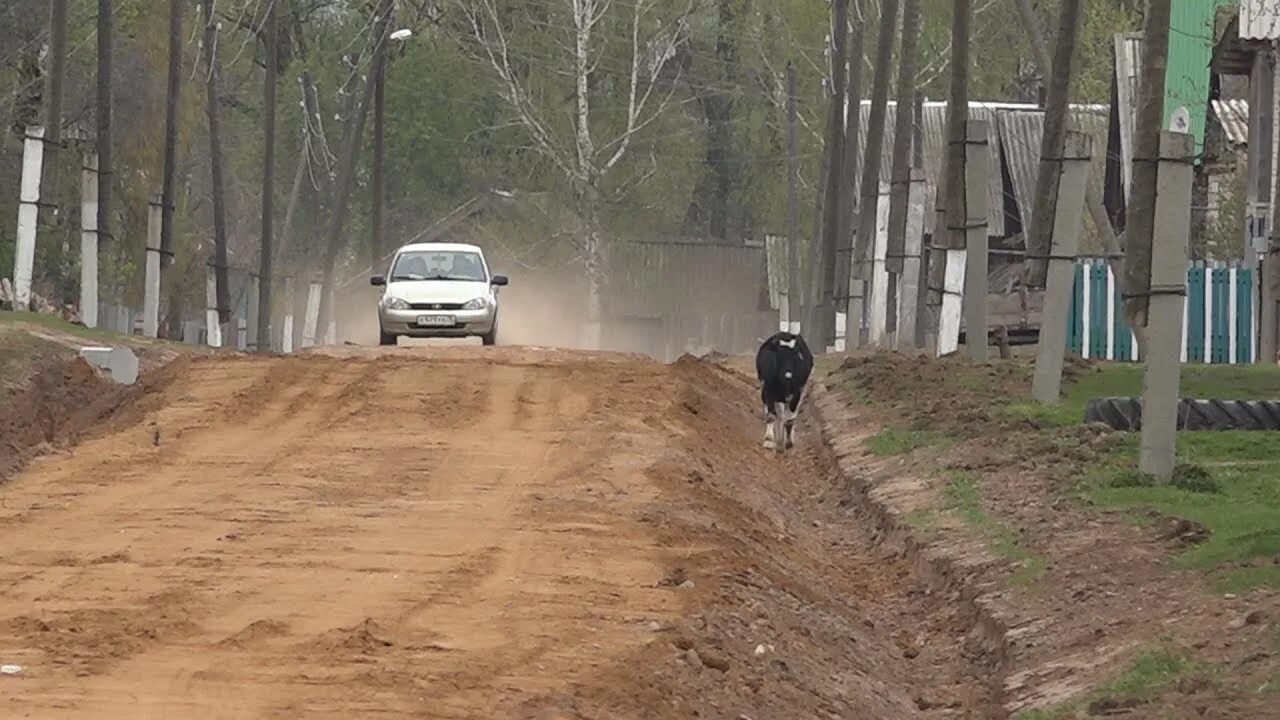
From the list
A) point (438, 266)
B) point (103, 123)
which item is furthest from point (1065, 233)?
point (103, 123)

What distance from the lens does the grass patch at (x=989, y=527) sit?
14.7 metres

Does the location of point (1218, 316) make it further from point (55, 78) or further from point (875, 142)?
point (55, 78)

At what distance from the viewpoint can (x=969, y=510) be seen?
17781 mm

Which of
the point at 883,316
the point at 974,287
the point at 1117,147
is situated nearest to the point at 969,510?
the point at 974,287

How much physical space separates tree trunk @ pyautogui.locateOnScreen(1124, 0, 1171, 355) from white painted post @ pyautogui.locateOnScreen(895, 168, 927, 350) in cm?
1401

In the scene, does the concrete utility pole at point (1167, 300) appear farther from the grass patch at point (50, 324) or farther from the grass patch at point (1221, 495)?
the grass patch at point (50, 324)

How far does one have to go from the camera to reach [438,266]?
1547 inches

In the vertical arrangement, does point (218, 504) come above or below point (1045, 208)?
below

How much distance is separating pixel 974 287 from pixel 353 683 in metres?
19.3

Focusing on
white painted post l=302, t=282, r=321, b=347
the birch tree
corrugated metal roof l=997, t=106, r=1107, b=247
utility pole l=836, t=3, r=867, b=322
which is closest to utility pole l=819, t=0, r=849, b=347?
utility pole l=836, t=3, r=867, b=322

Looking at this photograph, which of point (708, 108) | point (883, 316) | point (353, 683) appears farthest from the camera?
point (708, 108)

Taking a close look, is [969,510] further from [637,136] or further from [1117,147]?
[637,136]

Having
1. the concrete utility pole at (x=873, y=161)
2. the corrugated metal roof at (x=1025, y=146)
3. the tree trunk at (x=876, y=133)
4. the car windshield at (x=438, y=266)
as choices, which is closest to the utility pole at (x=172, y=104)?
the car windshield at (x=438, y=266)

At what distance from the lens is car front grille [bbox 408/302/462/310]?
126ft
